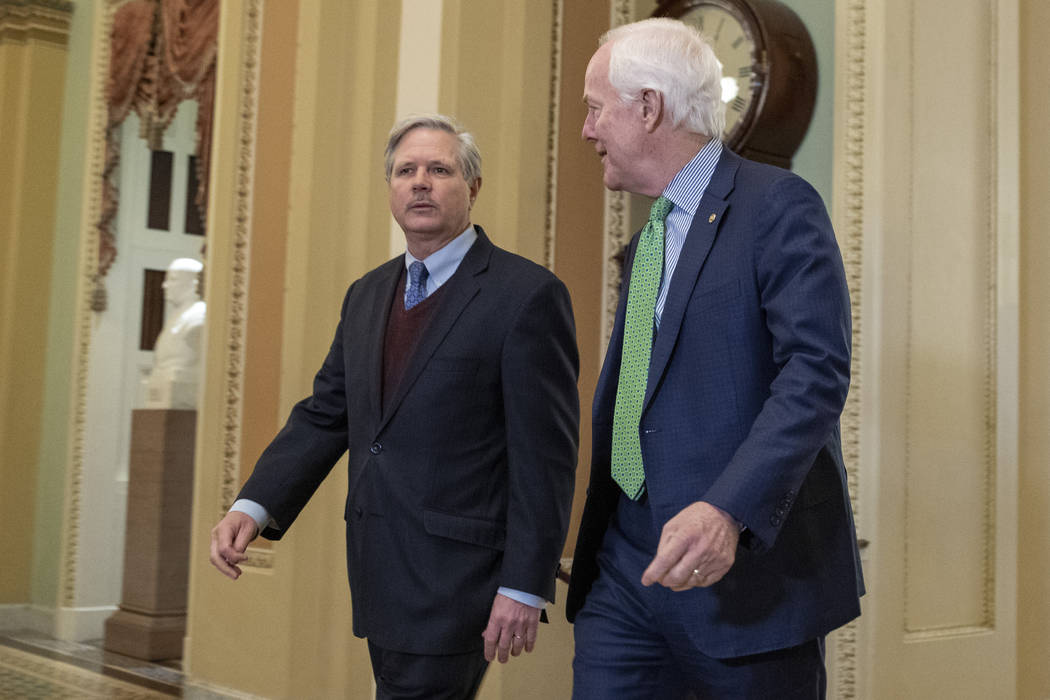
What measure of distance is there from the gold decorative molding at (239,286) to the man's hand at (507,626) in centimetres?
293

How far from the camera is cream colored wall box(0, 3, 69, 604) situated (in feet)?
22.0

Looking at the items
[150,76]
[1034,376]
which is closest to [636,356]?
[1034,376]

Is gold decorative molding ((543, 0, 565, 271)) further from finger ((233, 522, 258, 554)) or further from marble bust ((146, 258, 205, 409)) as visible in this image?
marble bust ((146, 258, 205, 409))

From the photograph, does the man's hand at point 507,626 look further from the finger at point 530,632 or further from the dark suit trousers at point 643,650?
the dark suit trousers at point 643,650

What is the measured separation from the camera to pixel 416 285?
232 cm

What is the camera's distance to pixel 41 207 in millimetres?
6875

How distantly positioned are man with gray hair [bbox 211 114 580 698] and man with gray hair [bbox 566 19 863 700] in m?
0.25

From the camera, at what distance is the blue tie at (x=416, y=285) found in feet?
7.59

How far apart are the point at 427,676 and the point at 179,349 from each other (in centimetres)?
430

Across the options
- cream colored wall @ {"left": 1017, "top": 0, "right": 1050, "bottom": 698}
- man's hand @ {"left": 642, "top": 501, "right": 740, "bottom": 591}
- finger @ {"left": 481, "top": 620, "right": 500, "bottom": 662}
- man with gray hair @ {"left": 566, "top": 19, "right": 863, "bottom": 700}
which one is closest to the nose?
man with gray hair @ {"left": 566, "top": 19, "right": 863, "bottom": 700}

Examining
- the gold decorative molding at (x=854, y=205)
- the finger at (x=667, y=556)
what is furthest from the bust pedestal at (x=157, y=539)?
the finger at (x=667, y=556)

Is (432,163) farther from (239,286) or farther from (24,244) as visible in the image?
(24,244)

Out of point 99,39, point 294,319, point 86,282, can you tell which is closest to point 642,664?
point 294,319

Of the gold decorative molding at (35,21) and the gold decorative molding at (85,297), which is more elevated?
the gold decorative molding at (35,21)
